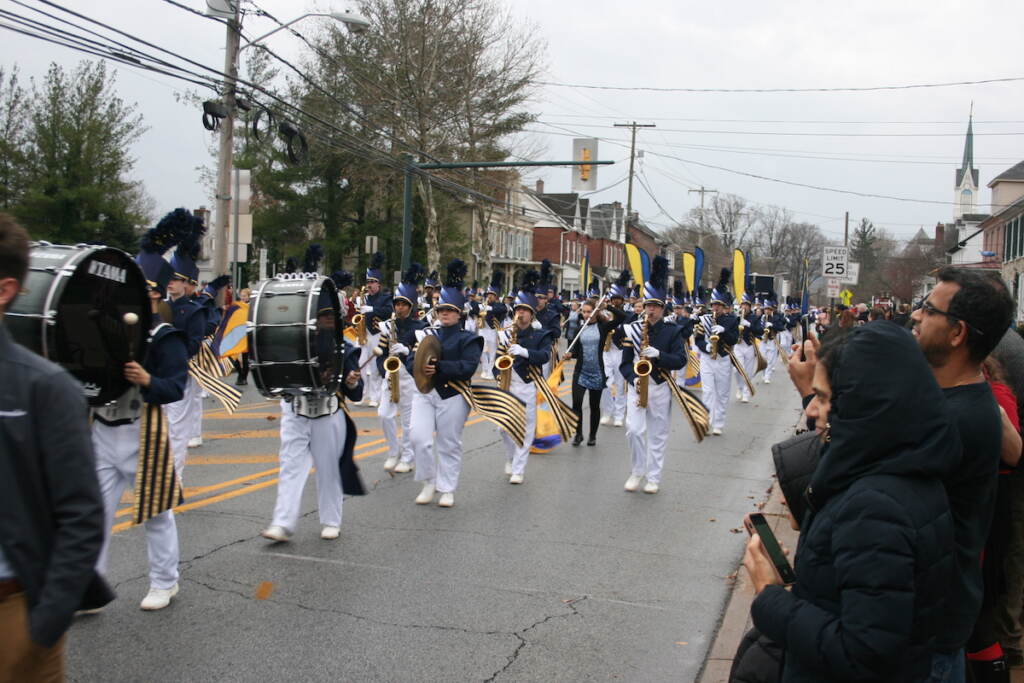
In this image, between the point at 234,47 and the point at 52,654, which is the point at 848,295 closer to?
the point at 234,47

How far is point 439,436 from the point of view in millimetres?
8508

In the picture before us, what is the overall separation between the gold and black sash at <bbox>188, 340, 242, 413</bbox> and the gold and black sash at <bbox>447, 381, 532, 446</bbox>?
336cm

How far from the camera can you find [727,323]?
47.8ft

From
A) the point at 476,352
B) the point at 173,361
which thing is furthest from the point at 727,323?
the point at 173,361

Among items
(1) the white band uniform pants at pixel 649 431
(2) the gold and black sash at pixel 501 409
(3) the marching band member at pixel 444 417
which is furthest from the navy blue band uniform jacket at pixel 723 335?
(3) the marching band member at pixel 444 417

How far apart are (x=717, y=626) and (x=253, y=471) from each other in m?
5.58

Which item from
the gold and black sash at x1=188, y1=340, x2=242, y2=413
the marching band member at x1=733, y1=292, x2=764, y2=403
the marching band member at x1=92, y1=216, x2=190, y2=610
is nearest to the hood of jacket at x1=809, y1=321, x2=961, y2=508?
the marching band member at x1=92, y1=216, x2=190, y2=610

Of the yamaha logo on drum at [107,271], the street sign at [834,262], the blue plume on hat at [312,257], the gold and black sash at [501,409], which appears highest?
the street sign at [834,262]

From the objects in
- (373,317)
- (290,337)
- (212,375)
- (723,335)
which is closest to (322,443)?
(290,337)

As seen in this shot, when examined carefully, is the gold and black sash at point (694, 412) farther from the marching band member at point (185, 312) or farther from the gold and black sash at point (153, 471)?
the gold and black sash at point (153, 471)

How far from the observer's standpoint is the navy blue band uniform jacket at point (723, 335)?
14.6 metres

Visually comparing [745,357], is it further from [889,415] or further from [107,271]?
[889,415]

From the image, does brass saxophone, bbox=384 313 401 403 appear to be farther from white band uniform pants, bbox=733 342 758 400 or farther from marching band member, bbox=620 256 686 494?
white band uniform pants, bbox=733 342 758 400

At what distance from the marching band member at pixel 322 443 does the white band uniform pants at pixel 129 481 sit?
129 centimetres
